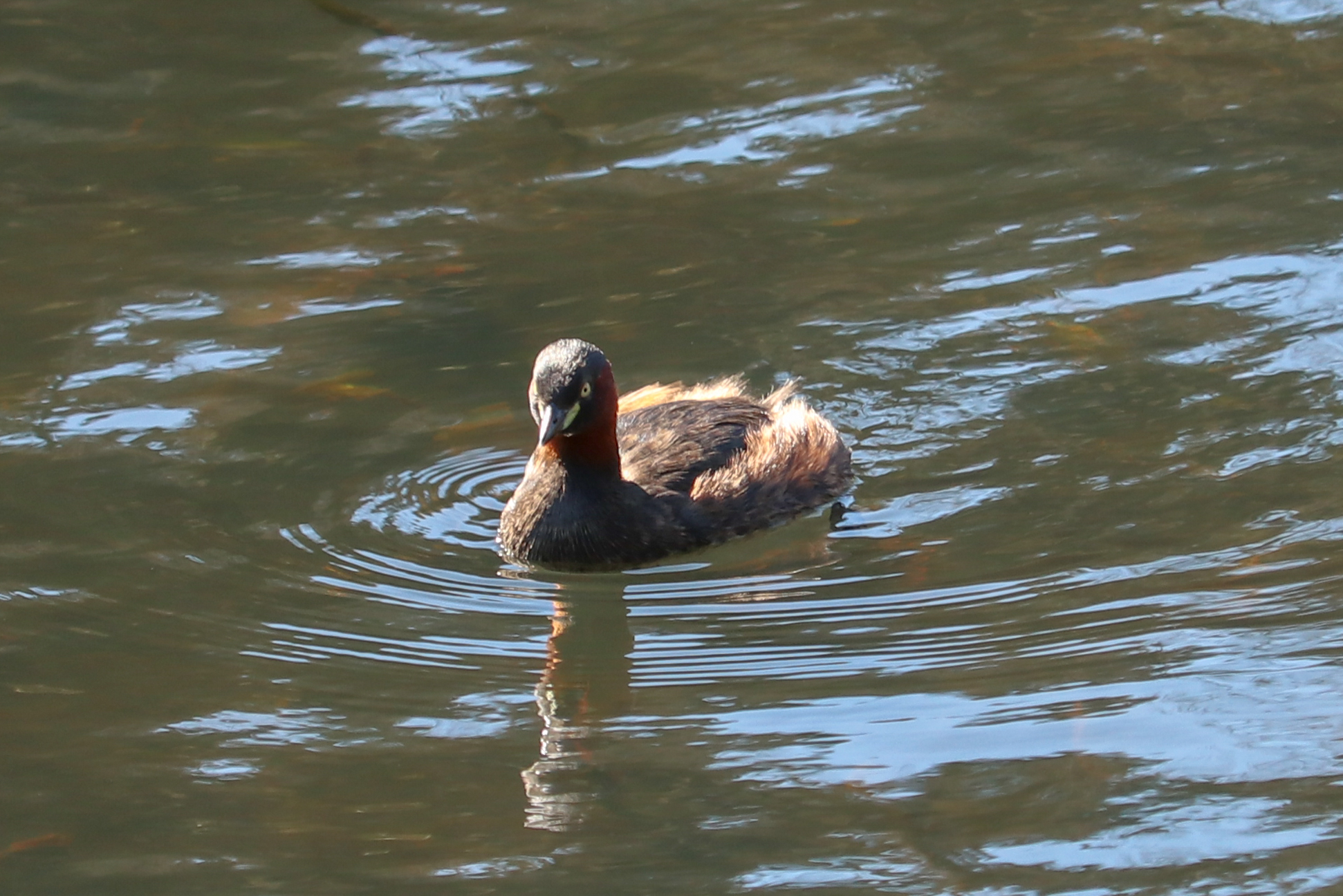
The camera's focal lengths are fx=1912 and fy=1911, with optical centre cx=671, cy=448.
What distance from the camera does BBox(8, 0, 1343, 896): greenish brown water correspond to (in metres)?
5.25

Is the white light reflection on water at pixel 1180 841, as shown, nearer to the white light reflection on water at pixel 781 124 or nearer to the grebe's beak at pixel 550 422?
the grebe's beak at pixel 550 422

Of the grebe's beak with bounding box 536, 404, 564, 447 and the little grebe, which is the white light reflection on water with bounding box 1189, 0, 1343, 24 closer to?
the little grebe

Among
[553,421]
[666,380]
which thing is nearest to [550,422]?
[553,421]

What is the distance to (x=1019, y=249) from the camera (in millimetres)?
9500

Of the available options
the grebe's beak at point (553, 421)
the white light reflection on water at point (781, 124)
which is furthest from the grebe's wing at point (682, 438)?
the white light reflection on water at point (781, 124)

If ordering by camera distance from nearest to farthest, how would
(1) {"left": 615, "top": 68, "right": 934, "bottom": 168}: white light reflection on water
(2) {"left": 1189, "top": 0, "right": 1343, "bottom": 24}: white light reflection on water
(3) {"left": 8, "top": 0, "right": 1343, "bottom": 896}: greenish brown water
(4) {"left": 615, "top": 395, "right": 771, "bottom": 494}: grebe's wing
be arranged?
(3) {"left": 8, "top": 0, "right": 1343, "bottom": 896}: greenish brown water
(4) {"left": 615, "top": 395, "right": 771, "bottom": 494}: grebe's wing
(1) {"left": 615, "top": 68, "right": 934, "bottom": 168}: white light reflection on water
(2) {"left": 1189, "top": 0, "right": 1343, "bottom": 24}: white light reflection on water

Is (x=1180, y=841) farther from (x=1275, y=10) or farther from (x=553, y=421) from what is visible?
(x=1275, y=10)

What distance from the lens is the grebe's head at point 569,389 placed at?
710 centimetres

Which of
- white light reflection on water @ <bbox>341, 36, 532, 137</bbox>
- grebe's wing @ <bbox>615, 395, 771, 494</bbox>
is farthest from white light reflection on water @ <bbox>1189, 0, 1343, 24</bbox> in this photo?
grebe's wing @ <bbox>615, 395, 771, 494</bbox>

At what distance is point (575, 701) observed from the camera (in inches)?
240

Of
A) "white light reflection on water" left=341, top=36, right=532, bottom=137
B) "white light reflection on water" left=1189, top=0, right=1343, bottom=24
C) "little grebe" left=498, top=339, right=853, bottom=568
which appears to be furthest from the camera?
"white light reflection on water" left=1189, top=0, right=1343, bottom=24

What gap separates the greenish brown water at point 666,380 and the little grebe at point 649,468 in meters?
0.14

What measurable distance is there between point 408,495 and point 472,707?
6.08 feet

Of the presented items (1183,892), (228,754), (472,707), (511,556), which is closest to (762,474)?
(511,556)
